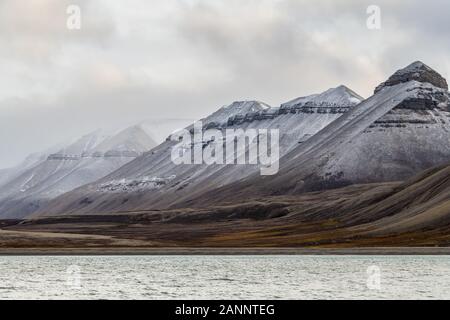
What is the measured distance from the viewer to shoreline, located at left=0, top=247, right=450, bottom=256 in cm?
14800

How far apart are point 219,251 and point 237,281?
7771cm

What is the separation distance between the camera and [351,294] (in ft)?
232

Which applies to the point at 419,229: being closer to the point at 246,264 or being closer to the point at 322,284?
the point at 246,264

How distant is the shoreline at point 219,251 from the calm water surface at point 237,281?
28140 millimetres

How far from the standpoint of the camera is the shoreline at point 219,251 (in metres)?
148

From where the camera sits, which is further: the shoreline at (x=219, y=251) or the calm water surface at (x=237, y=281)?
the shoreline at (x=219, y=251)

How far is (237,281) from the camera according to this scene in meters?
86.6

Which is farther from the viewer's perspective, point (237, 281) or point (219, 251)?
point (219, 251)

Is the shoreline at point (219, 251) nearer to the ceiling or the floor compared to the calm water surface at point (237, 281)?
nearer to the ceiling

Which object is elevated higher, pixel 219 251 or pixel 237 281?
pixel 219 251

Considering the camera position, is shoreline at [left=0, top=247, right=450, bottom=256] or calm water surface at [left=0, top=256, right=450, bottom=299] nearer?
calm water surface at [left=0, top=256, right=450, bottom=299]

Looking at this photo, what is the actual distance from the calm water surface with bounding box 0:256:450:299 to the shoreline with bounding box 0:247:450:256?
2814cm
